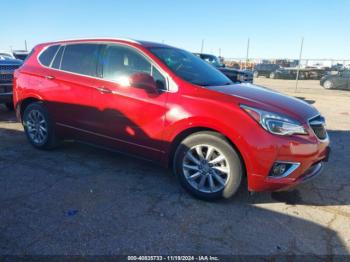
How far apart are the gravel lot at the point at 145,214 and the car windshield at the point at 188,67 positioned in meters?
1.37

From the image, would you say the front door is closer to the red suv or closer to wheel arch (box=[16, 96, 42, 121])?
the red suv

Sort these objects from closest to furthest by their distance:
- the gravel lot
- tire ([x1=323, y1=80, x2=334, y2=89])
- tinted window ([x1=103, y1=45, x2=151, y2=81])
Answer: the gravel lot
tinted window ([x1=103, y1=45, x2=151, y2=81])
tire ([x1=323, y1=80, x2=334, y2=89])

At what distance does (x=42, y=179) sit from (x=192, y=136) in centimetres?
205

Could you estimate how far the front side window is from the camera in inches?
164

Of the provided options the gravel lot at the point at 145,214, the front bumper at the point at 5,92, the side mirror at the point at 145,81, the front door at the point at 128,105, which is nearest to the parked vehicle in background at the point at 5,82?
the front bumper at the point at 5,92

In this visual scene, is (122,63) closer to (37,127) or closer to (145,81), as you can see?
(145,81)

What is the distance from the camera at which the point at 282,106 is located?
3746 millimetres

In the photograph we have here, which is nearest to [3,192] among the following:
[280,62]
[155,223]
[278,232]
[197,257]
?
[155,223]

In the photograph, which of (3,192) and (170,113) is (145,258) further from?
(3,192)

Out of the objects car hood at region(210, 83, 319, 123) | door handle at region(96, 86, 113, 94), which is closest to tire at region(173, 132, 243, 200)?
car hood at region(210, 83, 319, 123)

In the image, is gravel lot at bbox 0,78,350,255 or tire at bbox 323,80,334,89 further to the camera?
tire at bbox 323,80,334,89

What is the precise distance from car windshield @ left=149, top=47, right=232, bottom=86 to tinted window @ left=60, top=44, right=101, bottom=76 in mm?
891

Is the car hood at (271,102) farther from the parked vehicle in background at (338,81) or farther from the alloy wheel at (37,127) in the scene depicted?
the parked vehicle in background at (338,81)

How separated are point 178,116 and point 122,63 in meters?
1.17
